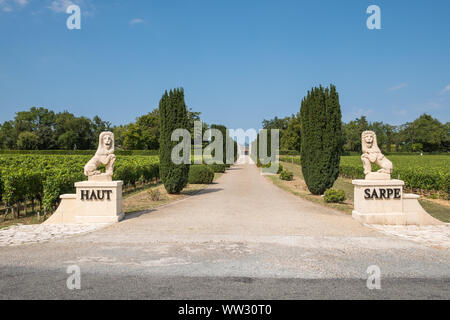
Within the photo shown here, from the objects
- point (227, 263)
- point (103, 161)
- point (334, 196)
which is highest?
point (103, 161)

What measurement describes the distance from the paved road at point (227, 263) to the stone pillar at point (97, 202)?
85cm

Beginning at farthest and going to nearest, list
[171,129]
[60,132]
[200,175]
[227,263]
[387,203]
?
[60,132] → [200,175] → [171,129] → [387,203] → [227,263]

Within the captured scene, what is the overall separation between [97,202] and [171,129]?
23.3 ft

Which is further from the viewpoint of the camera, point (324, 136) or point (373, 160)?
point (324, 136)

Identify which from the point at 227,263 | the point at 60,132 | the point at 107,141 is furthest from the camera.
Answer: the point at 60,132

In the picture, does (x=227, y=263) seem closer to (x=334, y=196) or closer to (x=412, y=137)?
(x=334, y=196)

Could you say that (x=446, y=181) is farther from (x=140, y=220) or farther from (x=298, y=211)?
(x=140, y=220)

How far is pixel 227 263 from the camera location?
496 centimetres

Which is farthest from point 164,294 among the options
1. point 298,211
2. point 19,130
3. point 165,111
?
point 19,130

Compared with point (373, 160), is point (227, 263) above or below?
below

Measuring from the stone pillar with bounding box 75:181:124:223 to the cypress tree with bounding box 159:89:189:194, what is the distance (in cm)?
649

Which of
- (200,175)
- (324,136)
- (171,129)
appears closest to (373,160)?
(324,136)

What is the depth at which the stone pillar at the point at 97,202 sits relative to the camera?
8.47 metres
